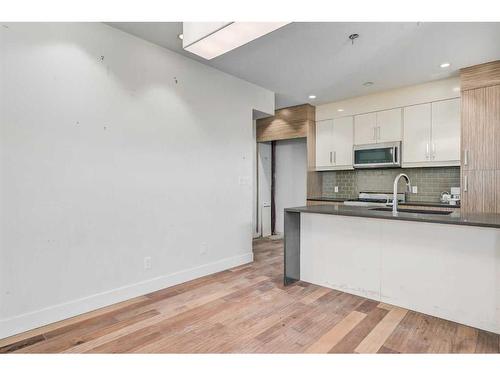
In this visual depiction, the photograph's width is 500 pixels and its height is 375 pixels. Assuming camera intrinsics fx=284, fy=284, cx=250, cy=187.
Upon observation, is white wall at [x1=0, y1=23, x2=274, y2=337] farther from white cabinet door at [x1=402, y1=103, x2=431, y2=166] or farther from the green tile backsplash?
white cabinet door at [x1=402, y1=103, x2=431, y2=166]

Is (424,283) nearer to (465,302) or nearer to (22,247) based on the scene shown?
(465,302)

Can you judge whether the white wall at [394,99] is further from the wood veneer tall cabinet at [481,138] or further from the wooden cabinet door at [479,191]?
the wooden cabinet door at [479,191]

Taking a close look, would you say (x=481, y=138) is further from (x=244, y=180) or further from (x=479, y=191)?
(x=244, y=180)

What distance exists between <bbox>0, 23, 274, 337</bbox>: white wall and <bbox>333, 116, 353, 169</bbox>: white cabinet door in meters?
2.18

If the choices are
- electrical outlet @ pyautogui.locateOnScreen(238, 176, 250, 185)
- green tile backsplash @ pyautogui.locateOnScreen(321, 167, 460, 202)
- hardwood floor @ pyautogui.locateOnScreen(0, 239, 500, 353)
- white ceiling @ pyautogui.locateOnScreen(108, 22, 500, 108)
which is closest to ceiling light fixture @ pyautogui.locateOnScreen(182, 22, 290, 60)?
white ceiling @ pyautogui.locateOnScreen(108, 22, 500, 108)

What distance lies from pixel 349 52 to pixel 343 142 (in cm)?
201

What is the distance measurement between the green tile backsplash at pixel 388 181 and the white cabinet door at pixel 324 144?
0.42m

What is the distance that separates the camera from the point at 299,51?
3141mm

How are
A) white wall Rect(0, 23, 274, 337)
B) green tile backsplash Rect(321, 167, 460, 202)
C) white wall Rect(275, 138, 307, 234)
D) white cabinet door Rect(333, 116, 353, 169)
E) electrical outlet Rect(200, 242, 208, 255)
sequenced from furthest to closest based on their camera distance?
white wall Rect(275, 138, 307, 234) → white cabinet door Rect(333, 116, 353, 169) → green tile backsplash Rect(321, 167, 460, 202) → electrical outlet Rect(200, 242, 208, 255) → white wall Rect(0, 23, 274, 337)

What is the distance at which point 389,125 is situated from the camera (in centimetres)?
444

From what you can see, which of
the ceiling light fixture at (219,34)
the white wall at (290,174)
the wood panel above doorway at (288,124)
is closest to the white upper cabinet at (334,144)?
the wood panel above doorway at (288,124)

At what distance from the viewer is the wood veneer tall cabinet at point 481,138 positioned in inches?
131

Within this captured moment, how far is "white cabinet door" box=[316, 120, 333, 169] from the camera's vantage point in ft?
16.8

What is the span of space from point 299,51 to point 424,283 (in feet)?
8.59
